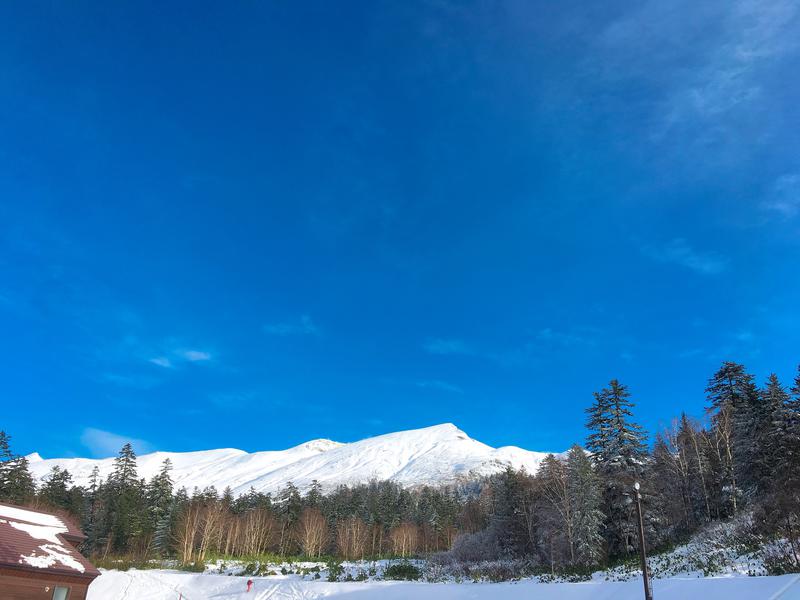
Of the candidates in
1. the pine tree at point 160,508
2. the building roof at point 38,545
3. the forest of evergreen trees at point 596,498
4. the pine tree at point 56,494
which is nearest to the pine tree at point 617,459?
the forest of evergreen trees at point 596,498

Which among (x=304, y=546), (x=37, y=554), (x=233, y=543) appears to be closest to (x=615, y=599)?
(x=37, y=554)

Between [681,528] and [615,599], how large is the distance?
24.9 meters

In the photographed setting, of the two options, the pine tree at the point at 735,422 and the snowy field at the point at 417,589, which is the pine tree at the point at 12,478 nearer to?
the snowy field at the point at 417,589

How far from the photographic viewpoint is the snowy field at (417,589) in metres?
19.4

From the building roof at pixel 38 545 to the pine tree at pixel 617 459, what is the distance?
34132 mm

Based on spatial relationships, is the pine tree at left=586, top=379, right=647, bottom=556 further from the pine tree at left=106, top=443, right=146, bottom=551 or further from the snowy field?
the pine tree at left=106, top=443, right=146, bottom=551

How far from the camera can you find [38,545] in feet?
92.3

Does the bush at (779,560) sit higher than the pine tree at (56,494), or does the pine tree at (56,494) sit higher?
the pine tree at (56,494)

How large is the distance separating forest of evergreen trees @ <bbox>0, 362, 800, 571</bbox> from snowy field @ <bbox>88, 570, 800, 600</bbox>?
432 centimetres

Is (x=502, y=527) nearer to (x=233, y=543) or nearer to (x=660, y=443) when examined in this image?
(x=660, y=443)

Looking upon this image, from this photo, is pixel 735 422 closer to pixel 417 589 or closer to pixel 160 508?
pixel 417 589

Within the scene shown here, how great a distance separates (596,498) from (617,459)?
3.34 meters

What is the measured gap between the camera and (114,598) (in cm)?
3734

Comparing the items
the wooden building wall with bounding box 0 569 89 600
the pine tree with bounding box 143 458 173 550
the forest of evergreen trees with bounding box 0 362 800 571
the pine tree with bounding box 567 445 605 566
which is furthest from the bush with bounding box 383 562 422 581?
the pine tree with bounding box 143 458 173 550
